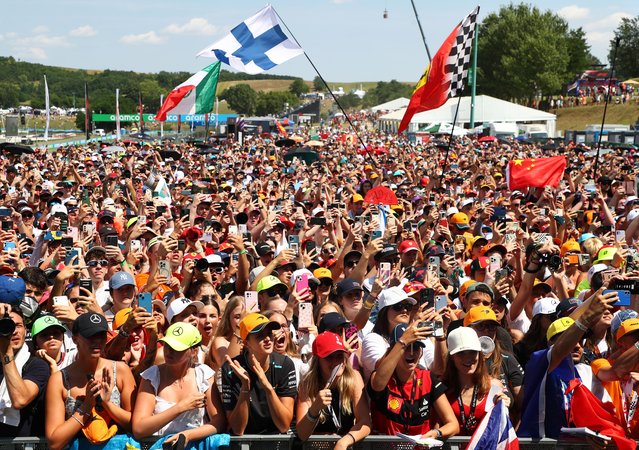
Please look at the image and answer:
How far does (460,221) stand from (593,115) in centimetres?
7531

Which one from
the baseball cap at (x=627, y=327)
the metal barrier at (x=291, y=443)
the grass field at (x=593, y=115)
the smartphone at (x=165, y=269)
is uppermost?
the baseball cap at (x=627, y=327)

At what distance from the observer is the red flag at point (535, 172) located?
56.0 feet

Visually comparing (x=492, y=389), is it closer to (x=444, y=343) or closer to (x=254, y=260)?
(x=444, y=343)

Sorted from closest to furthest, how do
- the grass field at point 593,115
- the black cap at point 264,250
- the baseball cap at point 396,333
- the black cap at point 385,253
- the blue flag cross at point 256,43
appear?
1. the baseball cap at point 396,333
2. the black cap at point 385,253
3. the black cap at point 264,250
4. the blue flag cross at point 256,43
5. the grass field at point 593,115

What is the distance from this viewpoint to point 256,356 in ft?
17.3

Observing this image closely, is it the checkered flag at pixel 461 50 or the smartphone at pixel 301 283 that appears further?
the checkered flag at pixel 461 50

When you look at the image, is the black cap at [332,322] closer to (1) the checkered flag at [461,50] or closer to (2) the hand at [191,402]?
(2) the hand at [191,402]

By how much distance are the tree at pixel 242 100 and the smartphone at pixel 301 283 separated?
522ft

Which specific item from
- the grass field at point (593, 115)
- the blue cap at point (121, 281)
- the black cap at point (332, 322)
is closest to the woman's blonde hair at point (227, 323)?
the black cap at point (332, 322)

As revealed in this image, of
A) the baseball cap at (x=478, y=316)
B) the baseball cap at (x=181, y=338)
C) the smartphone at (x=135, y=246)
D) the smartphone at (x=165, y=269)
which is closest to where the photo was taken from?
the baseball cap at (x=181, y=338)

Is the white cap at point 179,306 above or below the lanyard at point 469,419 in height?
above

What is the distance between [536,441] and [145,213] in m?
8.23

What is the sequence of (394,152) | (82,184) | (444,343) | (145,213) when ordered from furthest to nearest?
(394,152)
(82,184)
(145,213)
(444,343)

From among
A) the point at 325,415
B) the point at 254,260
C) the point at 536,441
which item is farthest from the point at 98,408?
Answer: the point at 254,260
